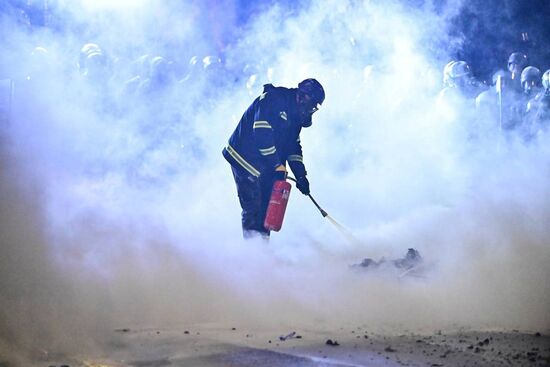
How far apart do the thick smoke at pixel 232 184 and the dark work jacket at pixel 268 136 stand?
2.79 ft

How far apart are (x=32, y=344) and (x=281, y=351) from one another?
4.67 ft

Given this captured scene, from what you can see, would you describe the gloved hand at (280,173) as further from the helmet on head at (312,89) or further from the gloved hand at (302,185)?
the helmet on head at (312,89)

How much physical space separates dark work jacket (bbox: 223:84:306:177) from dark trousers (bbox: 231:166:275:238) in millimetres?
78

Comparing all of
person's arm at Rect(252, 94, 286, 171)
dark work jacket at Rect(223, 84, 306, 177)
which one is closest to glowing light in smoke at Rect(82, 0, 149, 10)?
dark work jacket at Rect(223, 84, 306, 177)

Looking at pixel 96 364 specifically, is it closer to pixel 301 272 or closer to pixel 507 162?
pixel 301 272

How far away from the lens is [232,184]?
28.1 ft

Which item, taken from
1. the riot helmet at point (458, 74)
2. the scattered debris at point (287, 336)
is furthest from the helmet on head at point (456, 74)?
the scattered debris at point (287, 336)

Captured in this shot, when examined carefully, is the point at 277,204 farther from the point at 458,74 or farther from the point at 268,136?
the point at 458,74

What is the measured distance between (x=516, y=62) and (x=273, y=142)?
6.18 metres

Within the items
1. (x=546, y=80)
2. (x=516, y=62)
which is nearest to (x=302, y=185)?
(x=546, y=80)

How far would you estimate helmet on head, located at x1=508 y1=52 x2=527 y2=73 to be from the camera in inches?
413

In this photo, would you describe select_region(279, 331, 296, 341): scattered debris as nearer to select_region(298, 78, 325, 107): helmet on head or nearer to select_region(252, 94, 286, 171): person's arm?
select_region(252, 94, 286, 171): person's arm

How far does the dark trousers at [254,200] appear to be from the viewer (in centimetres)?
634

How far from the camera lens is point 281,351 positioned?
3686 millimetres
